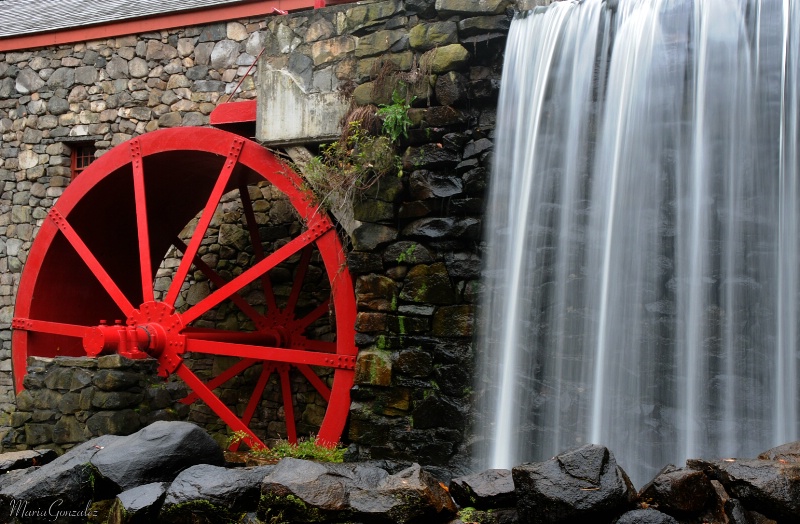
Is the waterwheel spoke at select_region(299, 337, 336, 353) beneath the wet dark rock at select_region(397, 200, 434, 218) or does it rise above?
beneath

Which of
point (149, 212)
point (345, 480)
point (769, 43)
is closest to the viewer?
point (345, 480)

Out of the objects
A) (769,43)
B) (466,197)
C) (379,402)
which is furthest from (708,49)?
(379,402)

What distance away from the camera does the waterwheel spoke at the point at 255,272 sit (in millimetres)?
6520

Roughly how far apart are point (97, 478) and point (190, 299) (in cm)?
429

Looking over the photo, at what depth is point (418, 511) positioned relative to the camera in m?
4.20

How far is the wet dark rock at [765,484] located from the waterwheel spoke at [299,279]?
5.13 m

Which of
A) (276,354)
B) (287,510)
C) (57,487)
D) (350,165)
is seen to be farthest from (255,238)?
(287,510)

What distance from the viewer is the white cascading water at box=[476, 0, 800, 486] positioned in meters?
4.78

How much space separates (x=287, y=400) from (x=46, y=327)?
90.0 inches

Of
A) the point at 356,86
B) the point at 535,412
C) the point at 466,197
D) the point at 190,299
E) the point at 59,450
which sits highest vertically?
the point at 356,86

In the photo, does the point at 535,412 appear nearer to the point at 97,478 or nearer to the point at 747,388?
the point at 747,388

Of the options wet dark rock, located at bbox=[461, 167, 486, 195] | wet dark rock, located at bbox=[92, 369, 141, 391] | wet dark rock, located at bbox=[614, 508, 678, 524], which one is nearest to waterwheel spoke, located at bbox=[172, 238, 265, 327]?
wet dark rock, located at bbox=[92, 369, 141, 391]

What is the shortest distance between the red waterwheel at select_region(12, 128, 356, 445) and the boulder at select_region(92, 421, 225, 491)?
1023 mm

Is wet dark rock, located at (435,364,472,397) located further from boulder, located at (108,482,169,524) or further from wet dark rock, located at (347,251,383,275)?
boulder, located at (108,482,169,524)
